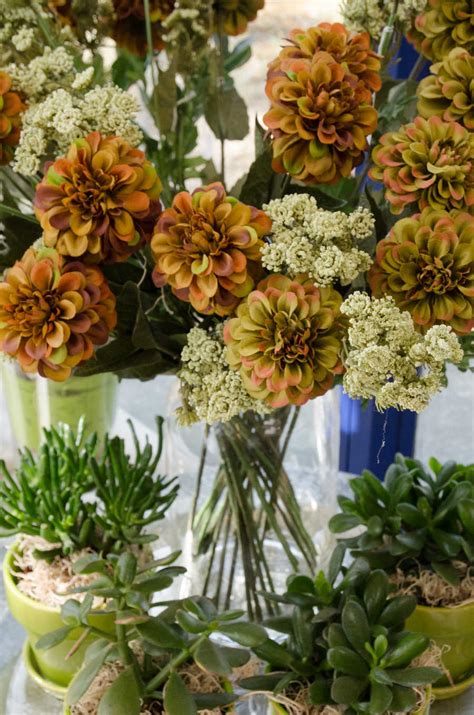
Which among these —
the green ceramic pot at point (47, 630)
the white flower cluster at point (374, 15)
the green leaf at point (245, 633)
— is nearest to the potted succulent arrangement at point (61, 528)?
the green ceramic pot at point (47, 630)

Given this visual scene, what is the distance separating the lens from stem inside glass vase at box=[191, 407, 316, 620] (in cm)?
68

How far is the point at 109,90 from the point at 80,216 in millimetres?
79

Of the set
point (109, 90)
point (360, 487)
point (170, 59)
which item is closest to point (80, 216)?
point (109, 90)

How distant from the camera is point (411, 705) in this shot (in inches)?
21.2

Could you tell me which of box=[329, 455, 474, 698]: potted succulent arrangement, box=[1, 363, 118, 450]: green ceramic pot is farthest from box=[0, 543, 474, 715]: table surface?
box=[1, 363, 118, 450]: green ceramic pot

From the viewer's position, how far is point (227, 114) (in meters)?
0.67

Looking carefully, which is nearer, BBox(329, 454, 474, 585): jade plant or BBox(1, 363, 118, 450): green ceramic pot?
BBox(329, 454, 474, 585): jade plant

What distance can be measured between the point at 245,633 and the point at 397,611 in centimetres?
10

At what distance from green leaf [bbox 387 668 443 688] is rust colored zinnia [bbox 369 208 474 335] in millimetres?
192

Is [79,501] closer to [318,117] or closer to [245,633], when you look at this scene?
[245,633]

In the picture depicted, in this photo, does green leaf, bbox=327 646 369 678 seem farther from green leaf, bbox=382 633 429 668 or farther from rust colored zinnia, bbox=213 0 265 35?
rust colored zinnia, bbox=213 0 265 35

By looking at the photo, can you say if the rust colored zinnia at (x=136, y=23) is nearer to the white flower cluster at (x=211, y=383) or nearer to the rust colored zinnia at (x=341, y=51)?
the rust colored zinnia at (x=341, y=51)

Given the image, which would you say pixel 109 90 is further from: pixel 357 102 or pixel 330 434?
pixel 330 434

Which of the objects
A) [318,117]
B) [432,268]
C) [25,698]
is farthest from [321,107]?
[25,698]
